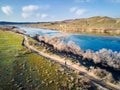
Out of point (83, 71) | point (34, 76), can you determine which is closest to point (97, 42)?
point (83, 71)

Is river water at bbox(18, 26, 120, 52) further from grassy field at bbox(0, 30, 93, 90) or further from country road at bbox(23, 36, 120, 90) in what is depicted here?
grassy field at bbox(0, 30, 93, 90)

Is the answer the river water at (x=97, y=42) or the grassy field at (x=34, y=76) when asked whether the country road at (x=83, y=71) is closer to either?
the grassy field at (x=34, y=76)

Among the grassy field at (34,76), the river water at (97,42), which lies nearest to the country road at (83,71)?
the grassy field at (34,76)

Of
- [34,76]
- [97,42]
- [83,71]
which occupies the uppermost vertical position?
[34,76]

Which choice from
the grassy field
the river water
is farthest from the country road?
the river water

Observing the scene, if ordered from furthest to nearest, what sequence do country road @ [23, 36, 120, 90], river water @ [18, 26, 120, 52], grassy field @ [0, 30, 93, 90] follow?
river water @ [18, 26, 120, 52] < country road @ [23, 36, 120, 90] < grassy field @ [0, 30, 93, 90]

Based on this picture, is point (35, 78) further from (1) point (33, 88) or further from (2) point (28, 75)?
(1) point (33, 88)

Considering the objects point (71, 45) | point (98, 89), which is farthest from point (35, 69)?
point (71, 45)

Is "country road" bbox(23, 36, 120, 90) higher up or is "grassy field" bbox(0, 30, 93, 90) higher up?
"grassy field" bbox(0, 30, 93, 90)

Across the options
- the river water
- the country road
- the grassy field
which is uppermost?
the grassy field

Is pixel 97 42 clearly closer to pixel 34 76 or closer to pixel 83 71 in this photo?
pixel 83 71

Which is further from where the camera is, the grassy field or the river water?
the river water
